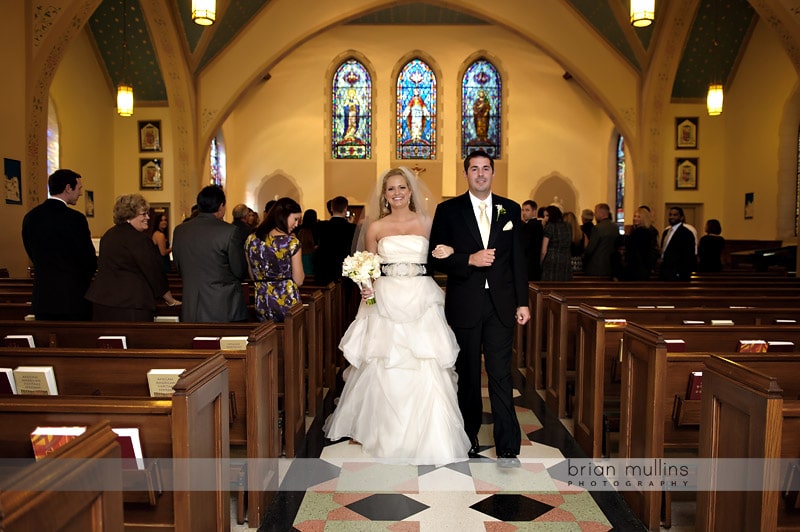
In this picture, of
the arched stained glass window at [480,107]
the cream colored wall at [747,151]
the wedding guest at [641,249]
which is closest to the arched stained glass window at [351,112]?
the arched stained glass window at [480,107]

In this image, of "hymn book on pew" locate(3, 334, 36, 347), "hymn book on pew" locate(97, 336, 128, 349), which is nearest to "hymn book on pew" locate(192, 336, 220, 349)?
"hymn book on pew" locate(97, 336, 128, 349)

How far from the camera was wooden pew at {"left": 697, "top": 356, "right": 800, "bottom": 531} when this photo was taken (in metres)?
2.03

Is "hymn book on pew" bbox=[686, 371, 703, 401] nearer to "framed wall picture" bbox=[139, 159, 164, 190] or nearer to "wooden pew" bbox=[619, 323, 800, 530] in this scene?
"wooden pew" bbox=[619, 323, 800, 530]

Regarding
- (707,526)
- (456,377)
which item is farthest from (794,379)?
(456,377)

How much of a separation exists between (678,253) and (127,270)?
5.56 metres

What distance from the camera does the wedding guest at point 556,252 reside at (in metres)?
7.25

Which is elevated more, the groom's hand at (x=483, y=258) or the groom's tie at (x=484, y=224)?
the groom's tie at (x=484, y=224)

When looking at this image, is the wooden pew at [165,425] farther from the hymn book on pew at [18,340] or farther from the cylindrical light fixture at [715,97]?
the cylindrical light fixture at [715,97]

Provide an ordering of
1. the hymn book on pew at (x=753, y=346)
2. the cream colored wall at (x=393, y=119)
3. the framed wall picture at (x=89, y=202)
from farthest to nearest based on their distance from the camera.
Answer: the cream colored wall at (x=393, y=119) → the framed wall picture at (x=89, y=202) → the hymn book on pew at (x=753, y=346)

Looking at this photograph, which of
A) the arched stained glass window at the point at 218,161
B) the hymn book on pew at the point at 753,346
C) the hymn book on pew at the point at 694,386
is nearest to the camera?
the hymn book on pew at the point at 694,386

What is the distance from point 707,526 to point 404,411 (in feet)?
6.11

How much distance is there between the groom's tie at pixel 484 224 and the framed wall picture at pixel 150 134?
12.1 metres

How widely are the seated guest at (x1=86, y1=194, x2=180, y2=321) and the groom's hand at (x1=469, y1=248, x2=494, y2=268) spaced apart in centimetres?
203

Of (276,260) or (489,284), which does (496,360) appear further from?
(276,260)
